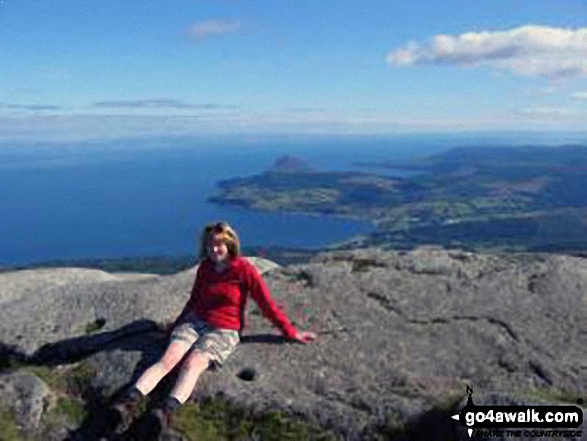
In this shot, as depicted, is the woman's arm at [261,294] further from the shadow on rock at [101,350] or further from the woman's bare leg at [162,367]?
the woman's bare leg at [162,367]

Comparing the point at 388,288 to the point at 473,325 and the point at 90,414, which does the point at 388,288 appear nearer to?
the point at 473,325

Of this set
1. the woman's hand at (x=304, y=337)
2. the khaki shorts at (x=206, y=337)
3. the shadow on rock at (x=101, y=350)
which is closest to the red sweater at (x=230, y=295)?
the khaki shorts at (x=206, y=337)

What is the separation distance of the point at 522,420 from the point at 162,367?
6043 mm

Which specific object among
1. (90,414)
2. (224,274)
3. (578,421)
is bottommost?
(90,414)

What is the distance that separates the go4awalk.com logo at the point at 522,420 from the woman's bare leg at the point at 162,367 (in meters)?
5.01

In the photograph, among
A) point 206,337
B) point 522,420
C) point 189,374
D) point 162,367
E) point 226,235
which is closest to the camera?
point 522,420

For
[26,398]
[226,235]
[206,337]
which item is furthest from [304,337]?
[26,398]

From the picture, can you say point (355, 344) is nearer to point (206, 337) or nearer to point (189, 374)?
point (206, 337)

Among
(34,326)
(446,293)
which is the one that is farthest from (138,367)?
(446,293)

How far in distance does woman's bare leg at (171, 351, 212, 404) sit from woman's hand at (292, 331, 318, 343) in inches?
84.6

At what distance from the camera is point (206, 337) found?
14789 mm

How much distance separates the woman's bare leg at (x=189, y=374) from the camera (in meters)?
13.2

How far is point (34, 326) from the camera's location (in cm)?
1777

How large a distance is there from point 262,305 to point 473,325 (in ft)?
15.2
